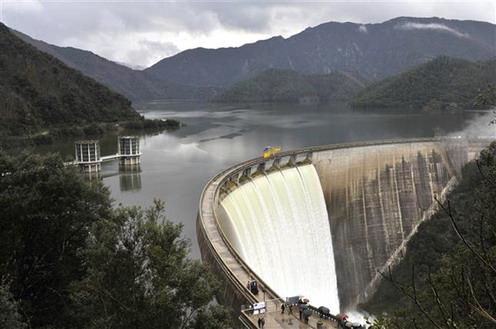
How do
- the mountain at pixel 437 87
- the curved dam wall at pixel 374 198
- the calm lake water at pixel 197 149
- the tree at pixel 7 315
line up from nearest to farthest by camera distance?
the tree at pixel 7 315 < the curved dam wall at pixel 374 198 < the calm lake water at pixel 197 149 < the mountain at pixel 437 87

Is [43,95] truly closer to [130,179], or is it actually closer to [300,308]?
[130,179]

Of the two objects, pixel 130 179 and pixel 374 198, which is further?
pixel 130 179

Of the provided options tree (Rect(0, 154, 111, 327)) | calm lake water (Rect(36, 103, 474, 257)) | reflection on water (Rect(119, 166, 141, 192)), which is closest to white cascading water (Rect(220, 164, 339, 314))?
calm lake water (Rect(36, 103, 474, 257))

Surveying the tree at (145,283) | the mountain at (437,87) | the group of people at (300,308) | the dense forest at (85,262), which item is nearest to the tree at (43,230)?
the dense forest at (85,262)

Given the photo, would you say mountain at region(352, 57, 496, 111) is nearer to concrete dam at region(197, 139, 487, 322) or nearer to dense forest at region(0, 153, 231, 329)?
concrete dam at region(197, 139, 487, 322)

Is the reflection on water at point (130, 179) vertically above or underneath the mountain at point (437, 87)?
underneath


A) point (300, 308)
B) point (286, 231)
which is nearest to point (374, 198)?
point (286, 231)

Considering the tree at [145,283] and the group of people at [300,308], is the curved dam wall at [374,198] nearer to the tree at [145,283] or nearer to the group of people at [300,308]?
the group of people at [300,308]
